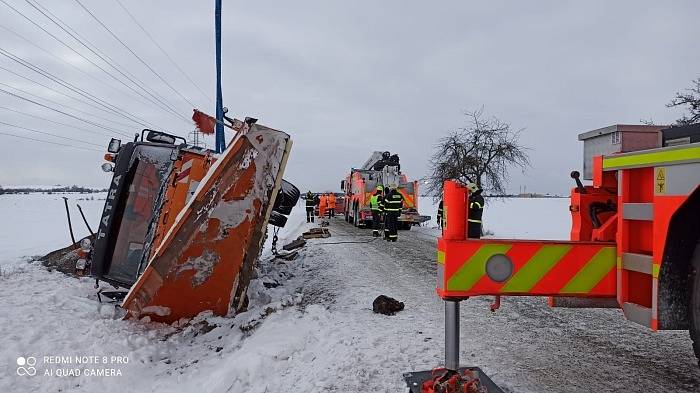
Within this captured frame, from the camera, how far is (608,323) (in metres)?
4.40

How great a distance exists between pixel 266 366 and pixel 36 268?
636 centimetres

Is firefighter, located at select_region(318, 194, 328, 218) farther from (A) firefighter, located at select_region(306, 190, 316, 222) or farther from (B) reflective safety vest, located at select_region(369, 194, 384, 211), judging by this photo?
(B) reflective safety vest, located at select_region(369, 194, 384, 211)

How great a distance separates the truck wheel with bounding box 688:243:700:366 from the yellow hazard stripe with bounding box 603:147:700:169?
377mm

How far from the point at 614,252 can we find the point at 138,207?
4.97 meters

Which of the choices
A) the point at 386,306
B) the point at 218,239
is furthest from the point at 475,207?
the point at 218,239

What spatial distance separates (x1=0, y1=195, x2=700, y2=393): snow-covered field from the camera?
3.16 metres

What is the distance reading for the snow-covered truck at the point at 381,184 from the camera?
57.0 ft

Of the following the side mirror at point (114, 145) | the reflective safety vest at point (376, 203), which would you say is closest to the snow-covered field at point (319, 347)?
the side mirror at point (114, 145)

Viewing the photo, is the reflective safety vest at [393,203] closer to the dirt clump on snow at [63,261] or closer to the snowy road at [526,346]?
the snowy road at [526,346]

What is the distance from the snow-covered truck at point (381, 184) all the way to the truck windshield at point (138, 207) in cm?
1183

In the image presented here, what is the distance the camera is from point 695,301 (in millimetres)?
1965

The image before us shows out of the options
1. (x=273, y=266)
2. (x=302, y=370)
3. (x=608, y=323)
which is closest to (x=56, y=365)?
(x=302, y=370)

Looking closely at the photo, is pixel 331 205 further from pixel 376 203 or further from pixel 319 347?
pixel 319 347

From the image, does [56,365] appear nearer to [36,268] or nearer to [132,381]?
[132,381]
